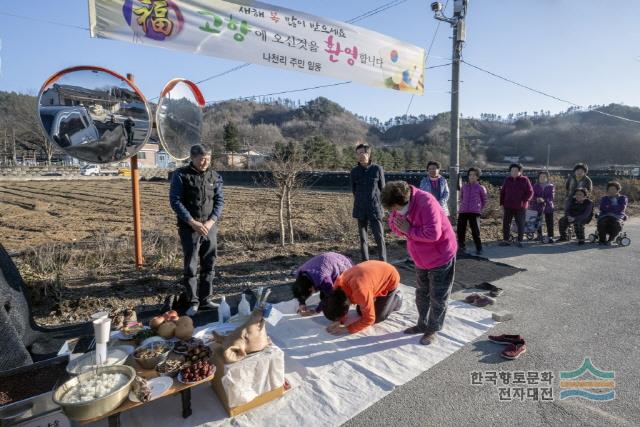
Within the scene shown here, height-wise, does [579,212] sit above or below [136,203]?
below

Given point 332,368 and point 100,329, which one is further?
point 332,368

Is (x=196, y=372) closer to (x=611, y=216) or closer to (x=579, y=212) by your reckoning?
(x=579, y=212)

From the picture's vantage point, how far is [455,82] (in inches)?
305

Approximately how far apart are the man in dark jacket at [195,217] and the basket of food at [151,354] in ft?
4.23

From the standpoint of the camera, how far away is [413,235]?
2.79 meters

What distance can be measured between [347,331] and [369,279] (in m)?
0.58

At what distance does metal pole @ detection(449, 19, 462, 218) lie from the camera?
7.64 m

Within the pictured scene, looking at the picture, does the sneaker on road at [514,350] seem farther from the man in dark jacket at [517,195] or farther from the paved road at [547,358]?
the man in dark jacket at [517,195]

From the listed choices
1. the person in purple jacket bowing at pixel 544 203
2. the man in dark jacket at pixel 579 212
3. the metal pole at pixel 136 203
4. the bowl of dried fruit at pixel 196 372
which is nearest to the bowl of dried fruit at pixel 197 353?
the bowl of dried fruit at pixel 196 372

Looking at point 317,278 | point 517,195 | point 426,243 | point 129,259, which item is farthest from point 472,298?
point 129,259

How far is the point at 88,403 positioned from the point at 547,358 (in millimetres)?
3101

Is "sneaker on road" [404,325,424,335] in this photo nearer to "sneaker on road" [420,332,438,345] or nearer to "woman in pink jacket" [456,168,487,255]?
"sneaker on road" [420,332,438,345]

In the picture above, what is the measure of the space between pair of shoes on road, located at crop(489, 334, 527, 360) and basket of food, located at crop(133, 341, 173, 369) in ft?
8.19

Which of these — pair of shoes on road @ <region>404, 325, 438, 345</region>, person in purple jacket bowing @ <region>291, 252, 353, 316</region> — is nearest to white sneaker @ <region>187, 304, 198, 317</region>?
person in purple jacket bowing @ <region>291, 252, 353, 316</region>
